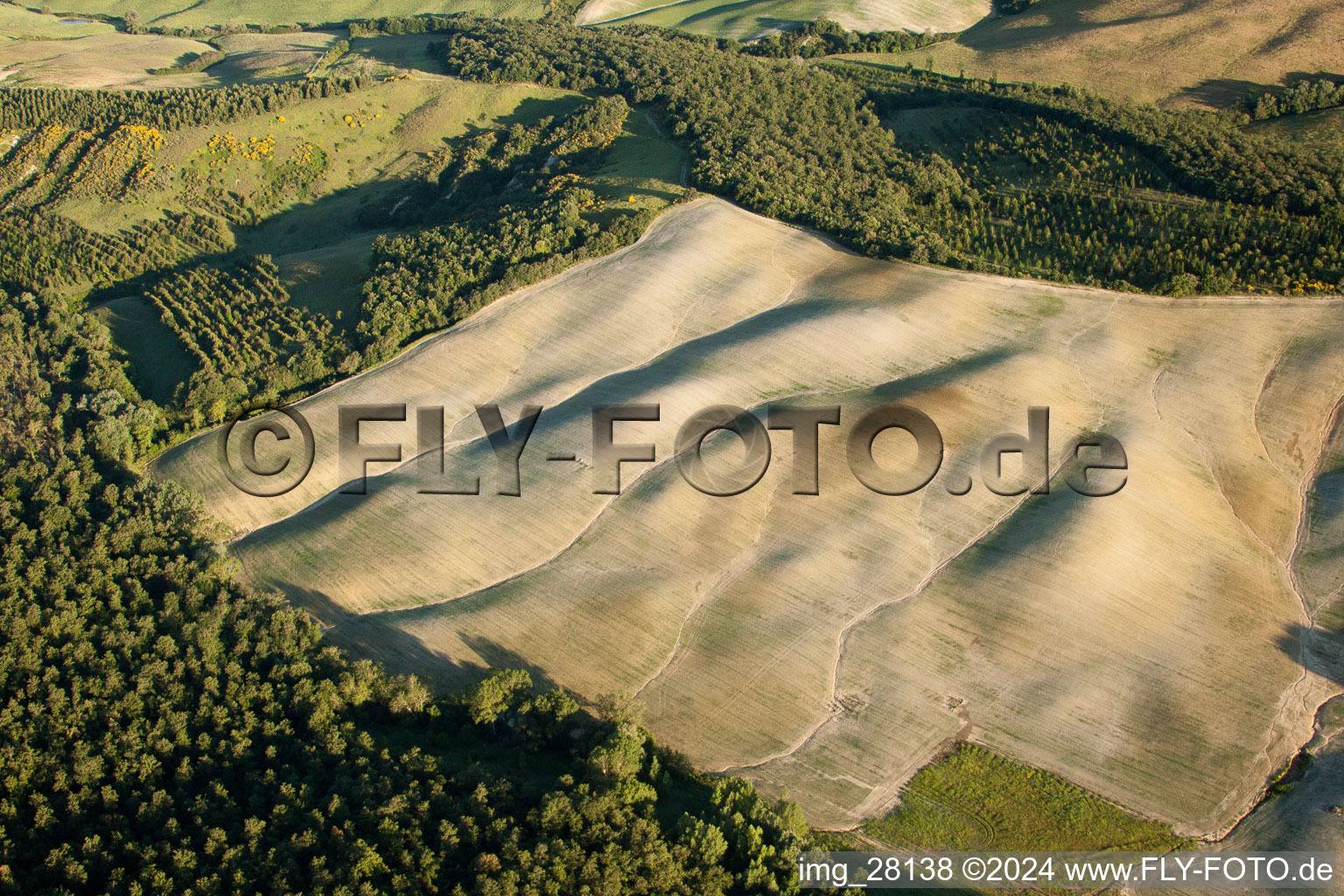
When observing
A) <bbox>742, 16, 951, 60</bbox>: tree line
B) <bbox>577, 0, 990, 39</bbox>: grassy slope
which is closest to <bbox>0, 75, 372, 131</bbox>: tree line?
<bbox>742, 16, 951, 60</bbox>: tree line

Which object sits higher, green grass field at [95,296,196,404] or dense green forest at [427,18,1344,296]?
dense green forest at [427,18,1344,296]

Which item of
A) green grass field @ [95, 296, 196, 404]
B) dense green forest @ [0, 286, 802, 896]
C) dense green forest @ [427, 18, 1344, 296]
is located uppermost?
dense green forest @ [427, 18, 1344, 296]

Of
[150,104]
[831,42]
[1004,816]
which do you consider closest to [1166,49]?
[831,42]

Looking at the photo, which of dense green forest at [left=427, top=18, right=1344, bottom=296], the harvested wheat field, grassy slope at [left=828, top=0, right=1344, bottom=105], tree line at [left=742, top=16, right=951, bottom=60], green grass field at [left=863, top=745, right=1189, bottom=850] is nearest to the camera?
green grass field at [left=863, top=745, right=1189, bottom=850]

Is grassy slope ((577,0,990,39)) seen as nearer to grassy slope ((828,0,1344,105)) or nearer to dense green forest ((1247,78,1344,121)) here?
grassy slope ((828,0,1344,105))

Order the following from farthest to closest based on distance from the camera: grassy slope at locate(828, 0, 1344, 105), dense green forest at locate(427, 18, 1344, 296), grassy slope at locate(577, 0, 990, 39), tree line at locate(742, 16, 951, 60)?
grassy slope at locate(577, 0, 990, 39), tree line at locate(742, 16, 951, 60), grassy slope at locate(828, 0, 1344, 105), dense green forest at locate(427, 18, 1344, 296)

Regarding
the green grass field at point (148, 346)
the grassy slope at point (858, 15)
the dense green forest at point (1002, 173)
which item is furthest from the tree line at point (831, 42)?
the green grass field at point (148, 346)

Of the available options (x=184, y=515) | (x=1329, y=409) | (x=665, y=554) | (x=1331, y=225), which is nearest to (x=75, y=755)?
(x=184, y=515)

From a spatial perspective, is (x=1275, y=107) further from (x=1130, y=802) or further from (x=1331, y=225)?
(x=1130, y=802)
